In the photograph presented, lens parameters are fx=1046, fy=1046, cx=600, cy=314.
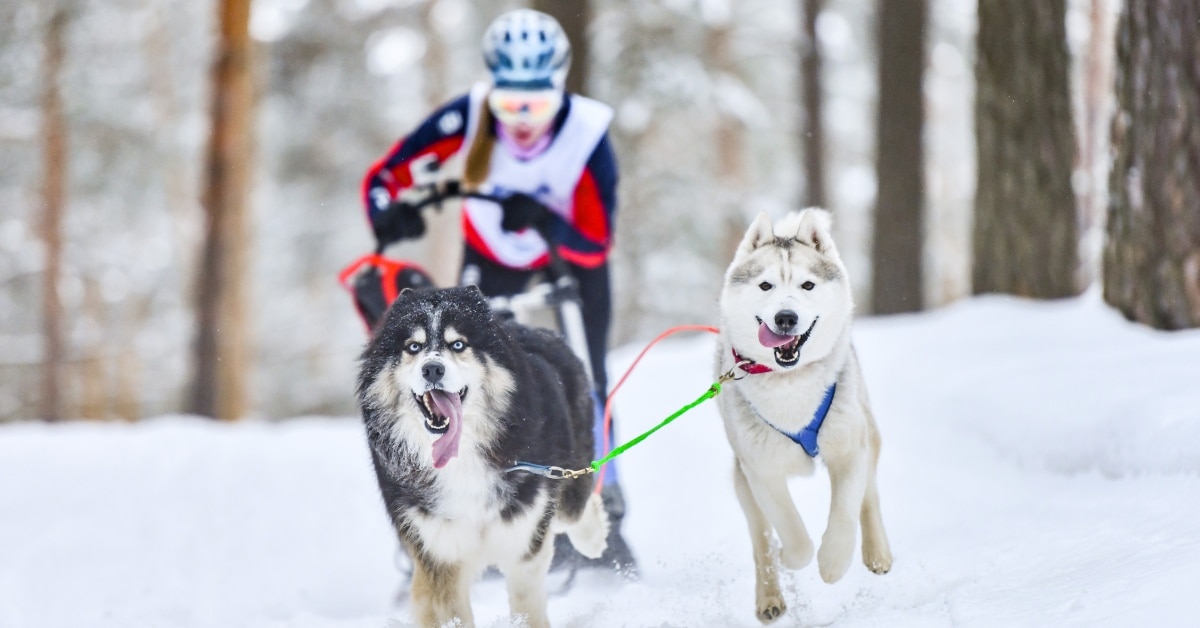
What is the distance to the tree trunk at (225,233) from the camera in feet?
37.8

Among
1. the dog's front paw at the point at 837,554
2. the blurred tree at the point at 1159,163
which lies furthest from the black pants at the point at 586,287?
the blurred tree at the point at 1159,163

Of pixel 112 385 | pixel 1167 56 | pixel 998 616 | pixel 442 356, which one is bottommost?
pixel 112 385

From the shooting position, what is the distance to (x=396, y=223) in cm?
443

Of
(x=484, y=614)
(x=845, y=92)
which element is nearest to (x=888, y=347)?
(x=484, y=614)

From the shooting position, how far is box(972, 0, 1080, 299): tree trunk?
292 inches

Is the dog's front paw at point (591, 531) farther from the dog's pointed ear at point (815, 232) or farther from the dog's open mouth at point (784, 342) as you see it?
the dog's pointed ear at point (815, 232)

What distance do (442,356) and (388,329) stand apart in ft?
0.84

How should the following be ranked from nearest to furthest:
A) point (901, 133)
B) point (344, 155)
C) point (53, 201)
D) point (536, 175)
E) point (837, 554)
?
point (837, 554) < point (536, 175) < point (901, 133) < point (53, 201) < point (344, 155)

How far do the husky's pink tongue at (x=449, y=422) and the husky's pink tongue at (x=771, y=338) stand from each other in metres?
0.94

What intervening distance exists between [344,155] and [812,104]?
10065 millimetres

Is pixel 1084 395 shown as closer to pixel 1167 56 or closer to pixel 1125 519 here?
pixel 1125 519

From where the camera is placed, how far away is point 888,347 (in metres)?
7.52

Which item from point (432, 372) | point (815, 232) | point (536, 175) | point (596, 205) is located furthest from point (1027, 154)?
point (432, 372)

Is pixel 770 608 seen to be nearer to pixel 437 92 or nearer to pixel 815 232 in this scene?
pixel 815 232
